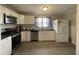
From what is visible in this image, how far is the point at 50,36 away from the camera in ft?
33.0

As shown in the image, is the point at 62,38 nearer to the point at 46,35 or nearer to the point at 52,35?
the point at 52,35

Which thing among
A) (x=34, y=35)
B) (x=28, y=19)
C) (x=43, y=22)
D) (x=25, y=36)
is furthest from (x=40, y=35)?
(x=43, y=22)

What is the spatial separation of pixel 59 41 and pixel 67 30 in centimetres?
95

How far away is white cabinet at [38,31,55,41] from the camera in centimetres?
1002

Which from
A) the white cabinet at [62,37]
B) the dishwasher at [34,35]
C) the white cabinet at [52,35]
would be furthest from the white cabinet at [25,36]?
the white cabinet at [62,37]

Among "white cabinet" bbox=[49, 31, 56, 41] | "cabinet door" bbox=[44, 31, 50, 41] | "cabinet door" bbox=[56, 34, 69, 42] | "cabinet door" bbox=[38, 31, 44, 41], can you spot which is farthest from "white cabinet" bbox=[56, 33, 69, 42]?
"cabinet door" bbox=[38, 31, 44, 41]

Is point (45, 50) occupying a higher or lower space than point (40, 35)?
lower

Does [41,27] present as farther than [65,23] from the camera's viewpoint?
Yes

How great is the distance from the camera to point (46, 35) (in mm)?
10047

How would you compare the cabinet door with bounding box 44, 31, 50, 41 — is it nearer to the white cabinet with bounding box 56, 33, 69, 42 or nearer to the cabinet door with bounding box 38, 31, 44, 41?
the cabinet door with bounding box 38, 31, 44, 41

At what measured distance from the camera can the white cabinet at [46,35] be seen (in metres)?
10.0

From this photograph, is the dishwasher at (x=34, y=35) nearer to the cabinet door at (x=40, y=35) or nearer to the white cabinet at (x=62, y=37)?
the cabinet door at (x=40, y=35)
